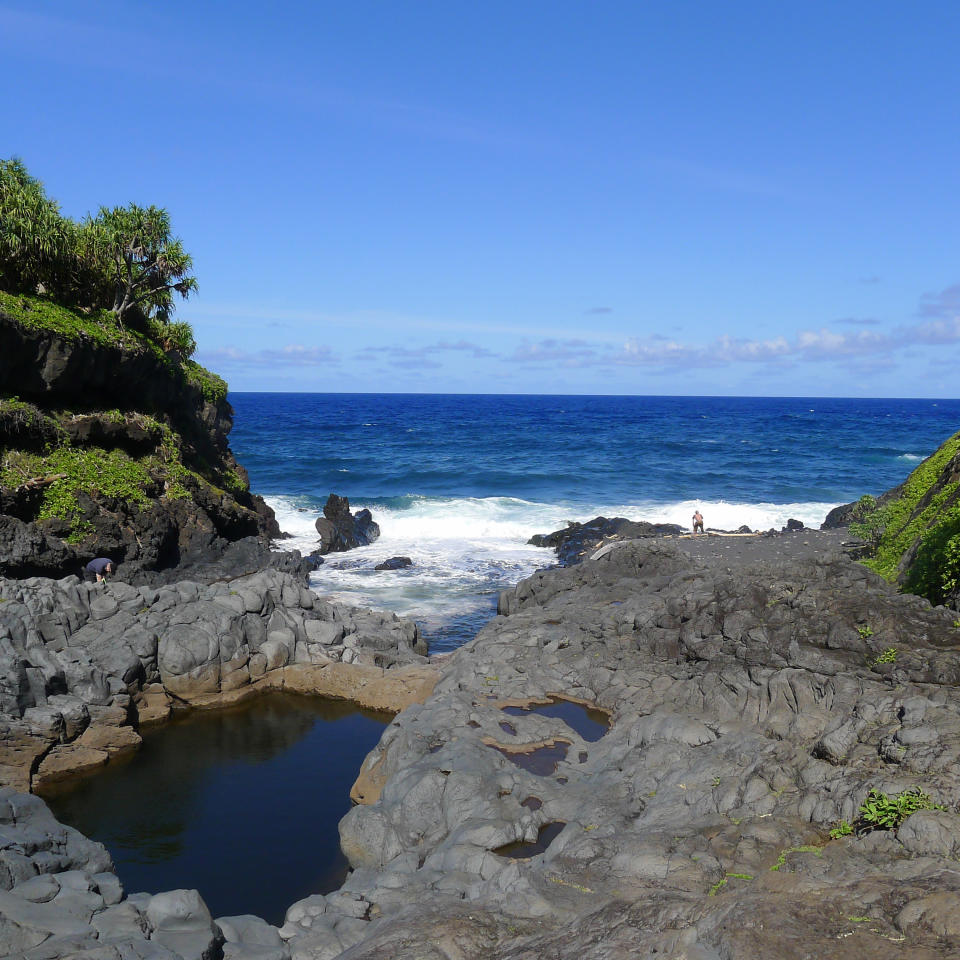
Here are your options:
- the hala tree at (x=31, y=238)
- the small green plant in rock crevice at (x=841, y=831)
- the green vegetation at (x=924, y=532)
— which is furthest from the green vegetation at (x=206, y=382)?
the small green plant in rock crevice at (x=841, y=831)

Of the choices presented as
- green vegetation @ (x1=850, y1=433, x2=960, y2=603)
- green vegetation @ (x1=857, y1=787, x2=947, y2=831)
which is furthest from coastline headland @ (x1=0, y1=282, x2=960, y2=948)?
green vegetation @ (x1=850, y1=433, x2=960, y2=603)

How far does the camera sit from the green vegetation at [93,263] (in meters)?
31.3

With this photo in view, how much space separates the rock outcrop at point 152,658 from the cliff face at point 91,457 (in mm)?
6088

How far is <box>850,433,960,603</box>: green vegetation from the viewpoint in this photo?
1778 centimetres

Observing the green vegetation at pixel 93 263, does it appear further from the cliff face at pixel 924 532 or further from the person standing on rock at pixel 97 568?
the cliff face at pixel 924 532

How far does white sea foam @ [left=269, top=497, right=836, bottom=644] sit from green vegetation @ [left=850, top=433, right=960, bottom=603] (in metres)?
14.7

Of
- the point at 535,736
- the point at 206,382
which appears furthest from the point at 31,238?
the point at 535,736

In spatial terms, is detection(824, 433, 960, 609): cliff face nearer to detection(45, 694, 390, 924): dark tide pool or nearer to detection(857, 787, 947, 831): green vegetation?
detection(857, 787, 947, 831): green vegetation

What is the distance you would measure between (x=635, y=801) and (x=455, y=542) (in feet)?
109

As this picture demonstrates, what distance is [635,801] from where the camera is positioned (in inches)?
514

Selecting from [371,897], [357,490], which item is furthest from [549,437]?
[371,897]

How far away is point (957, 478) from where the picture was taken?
890 inches

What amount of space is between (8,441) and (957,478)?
105 feet

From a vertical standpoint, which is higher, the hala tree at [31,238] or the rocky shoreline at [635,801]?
the hala tree at [31,238]
